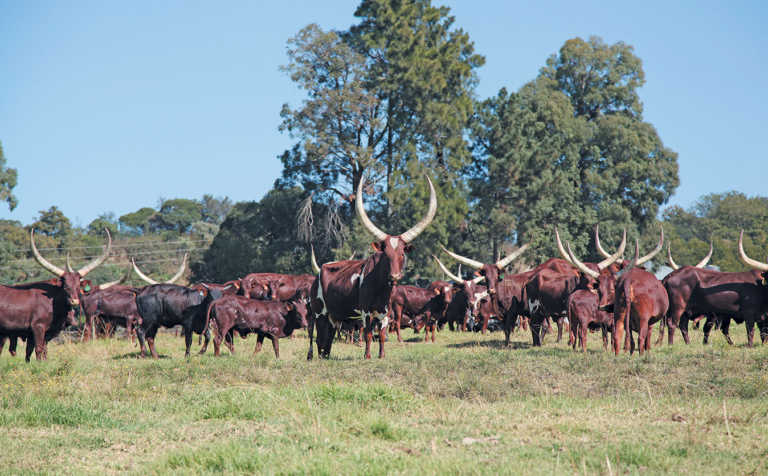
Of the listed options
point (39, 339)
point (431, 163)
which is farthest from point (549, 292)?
point (431, 163)

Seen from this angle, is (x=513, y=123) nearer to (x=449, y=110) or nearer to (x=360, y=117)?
(x=449, y=110)

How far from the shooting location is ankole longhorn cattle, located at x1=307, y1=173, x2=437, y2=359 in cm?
1095

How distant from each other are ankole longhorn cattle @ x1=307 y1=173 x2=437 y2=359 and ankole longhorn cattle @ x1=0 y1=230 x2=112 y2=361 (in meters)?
4.37

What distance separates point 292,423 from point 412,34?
28.5 meters

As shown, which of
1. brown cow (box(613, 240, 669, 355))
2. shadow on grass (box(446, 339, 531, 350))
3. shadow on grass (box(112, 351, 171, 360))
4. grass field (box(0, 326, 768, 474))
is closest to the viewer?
grass field (box(0, 326, 768, 474))

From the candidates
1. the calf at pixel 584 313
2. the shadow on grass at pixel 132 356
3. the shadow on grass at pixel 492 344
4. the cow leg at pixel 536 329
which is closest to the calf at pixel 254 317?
the shadow on grass at pixel 132 356

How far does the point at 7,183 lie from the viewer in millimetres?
41969

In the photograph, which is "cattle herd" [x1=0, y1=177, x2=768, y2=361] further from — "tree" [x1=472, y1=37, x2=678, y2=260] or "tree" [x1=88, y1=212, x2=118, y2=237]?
"tree" [x1=88, y1=212, x2=118, y2=237]

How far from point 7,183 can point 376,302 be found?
3706cm

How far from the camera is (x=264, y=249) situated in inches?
1363

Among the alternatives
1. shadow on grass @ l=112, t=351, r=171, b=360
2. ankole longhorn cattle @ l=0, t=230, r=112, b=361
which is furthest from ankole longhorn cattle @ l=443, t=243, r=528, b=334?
ankole longhorn cattle @ l=0, t=230, r=112, b=361

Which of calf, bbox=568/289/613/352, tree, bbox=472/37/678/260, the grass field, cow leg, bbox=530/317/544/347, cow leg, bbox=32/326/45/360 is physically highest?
tree, bbox=472/37/678/260

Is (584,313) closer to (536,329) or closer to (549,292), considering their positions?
(549,292)

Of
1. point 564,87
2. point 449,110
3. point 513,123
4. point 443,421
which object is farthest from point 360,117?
point 443,421
